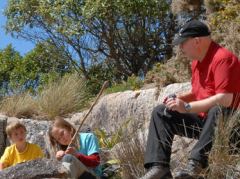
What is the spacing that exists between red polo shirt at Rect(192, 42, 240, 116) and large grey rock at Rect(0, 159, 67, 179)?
3.79 ft

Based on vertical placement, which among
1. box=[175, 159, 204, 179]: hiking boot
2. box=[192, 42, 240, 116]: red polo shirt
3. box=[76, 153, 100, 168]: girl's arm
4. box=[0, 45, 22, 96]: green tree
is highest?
box=[0, 45, 22, 96]: green tree

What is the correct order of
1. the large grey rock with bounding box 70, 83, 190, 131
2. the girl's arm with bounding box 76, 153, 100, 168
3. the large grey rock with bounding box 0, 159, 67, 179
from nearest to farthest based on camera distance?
1. the large grey rock with bounding box 0, 159, 67, 179
2. the girl's arm with bounding box 76, 153, 100, 168
3. the large grey rock with bounding box 70, 83, 190, 131

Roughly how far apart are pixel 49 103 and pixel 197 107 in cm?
613

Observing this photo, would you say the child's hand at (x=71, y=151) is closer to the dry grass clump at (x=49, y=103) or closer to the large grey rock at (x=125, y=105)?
the large grey rock at (x=125, y=105)

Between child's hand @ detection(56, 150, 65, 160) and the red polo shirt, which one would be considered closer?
the red polo shirt

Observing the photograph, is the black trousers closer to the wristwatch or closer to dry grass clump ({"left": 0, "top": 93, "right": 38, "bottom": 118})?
the wristwatch

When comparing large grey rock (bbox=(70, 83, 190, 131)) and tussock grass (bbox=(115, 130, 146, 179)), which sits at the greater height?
large grey rock (bbox=(70, 83, 190, 131))

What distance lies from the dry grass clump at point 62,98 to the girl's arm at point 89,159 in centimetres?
501

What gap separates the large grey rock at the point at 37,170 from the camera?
525 centimetres

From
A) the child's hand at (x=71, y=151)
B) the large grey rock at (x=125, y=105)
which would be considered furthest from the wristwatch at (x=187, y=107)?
the large grey rock at (x=125, y=105)

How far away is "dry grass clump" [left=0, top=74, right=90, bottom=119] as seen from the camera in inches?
432

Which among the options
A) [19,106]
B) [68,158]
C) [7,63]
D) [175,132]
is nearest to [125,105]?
[19,106]

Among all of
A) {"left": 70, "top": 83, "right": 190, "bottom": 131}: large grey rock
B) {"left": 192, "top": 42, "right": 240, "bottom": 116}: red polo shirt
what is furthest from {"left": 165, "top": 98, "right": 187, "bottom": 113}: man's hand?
{"left": 70, "top": 83, "right": 190, "bottom": 131}: large grey rock

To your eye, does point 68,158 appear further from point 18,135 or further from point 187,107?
point 18,135
